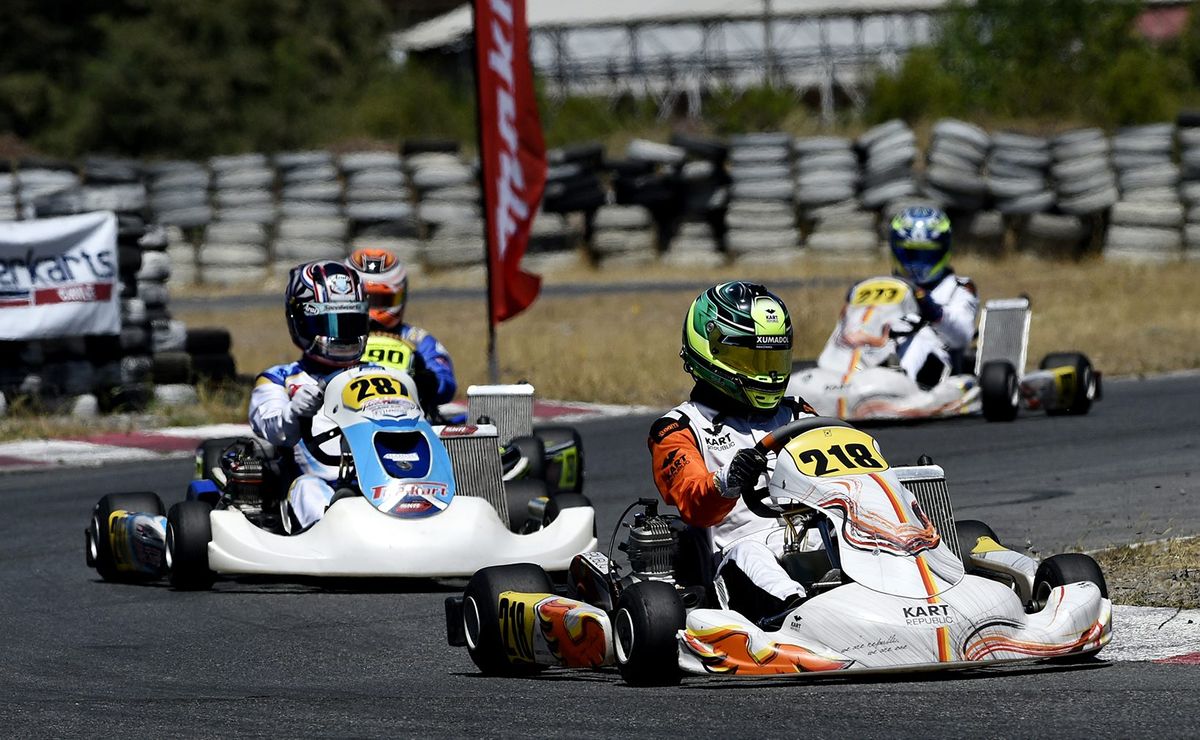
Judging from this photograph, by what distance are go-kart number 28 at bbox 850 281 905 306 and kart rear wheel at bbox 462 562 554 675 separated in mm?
7147

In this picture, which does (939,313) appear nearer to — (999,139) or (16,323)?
(16,323)

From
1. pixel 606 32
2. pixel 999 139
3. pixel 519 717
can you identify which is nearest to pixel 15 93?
pixel 606 32

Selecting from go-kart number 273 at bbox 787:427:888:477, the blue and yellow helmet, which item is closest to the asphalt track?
go-kart number 273 at bbox 787:427:888:477

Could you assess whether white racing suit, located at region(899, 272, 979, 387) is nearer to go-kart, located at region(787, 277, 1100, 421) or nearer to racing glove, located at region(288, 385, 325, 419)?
go-kart, located at region(787, 277, 1100, 421)

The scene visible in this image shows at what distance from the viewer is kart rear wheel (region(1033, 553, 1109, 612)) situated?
582 cm

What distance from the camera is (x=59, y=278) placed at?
14.0 meters

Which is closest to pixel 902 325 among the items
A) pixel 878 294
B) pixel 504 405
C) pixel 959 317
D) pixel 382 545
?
pixel 878 294

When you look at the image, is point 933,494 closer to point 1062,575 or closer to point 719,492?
point 1062,575

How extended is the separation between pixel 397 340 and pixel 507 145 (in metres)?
3.96

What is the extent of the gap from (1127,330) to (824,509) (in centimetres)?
1387

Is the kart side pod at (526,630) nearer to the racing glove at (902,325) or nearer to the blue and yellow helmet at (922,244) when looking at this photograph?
the racing glove at (902,325)

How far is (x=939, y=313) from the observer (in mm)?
13383

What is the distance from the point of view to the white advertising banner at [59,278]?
13859mm

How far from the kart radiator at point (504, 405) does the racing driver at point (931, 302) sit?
3.85 metres
